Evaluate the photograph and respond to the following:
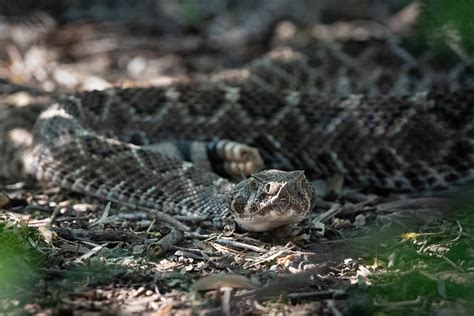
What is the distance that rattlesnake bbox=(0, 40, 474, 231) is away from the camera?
5.95 meters

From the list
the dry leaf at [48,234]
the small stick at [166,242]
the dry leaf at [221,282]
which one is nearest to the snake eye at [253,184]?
the small stick at [166,242]

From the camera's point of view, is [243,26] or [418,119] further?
[243,26]

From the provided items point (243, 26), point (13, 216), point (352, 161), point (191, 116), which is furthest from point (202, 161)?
point (243, 26)

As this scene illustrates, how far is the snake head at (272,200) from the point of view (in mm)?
4613

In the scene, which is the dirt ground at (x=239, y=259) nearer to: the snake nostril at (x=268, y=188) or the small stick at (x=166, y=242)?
the small stick at (x=166, y=242)

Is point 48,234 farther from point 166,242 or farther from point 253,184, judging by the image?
point 253,184

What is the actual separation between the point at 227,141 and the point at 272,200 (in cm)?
198

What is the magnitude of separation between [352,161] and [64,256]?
2962mm

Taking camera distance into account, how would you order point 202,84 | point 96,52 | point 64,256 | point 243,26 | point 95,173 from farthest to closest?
point 243,26 < point 96,52 < point 202,84 < point 95,173 < point 64,256

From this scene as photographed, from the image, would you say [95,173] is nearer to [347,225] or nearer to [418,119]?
[347,225]

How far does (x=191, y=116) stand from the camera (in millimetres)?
7102

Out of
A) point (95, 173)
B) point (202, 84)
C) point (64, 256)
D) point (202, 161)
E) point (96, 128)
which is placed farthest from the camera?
point (202, 84)

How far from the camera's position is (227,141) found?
6539 mm

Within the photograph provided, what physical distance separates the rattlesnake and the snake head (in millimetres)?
221
